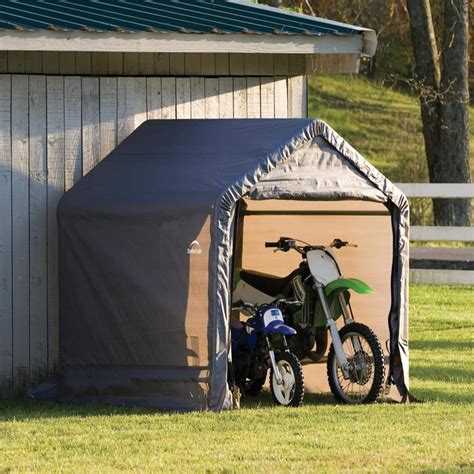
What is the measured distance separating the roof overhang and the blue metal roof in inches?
1.6

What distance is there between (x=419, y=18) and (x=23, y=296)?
14.6 metres

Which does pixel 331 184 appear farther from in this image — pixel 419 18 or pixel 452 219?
pixel 419 18

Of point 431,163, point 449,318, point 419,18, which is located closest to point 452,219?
point 431,163

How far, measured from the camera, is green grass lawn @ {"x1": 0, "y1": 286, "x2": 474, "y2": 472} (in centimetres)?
745

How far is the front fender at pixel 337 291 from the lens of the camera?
9.75 meters

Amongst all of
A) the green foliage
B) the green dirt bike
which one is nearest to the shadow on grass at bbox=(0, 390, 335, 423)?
the green dirt bike

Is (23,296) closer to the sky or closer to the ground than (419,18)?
closer to the ground

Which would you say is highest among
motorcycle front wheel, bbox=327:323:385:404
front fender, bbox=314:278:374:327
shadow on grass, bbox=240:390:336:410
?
front fender, bbox=314:278:374:327

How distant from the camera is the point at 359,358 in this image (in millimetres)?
9750

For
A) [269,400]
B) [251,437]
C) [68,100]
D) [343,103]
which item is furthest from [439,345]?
[343,103]

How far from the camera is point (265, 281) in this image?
10.9 metres

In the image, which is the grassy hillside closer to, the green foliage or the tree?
the green foliage

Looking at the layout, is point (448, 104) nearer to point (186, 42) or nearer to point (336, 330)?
point (186, 42)

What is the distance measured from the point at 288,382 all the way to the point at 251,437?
1.47 m
